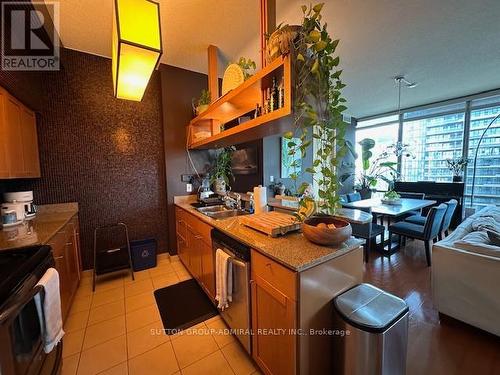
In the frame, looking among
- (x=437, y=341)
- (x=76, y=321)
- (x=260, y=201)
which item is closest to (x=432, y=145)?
(x=437, y=341)

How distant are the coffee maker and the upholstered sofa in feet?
12.8

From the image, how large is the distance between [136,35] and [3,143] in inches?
62.6

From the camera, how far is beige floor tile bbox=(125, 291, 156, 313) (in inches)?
83.1

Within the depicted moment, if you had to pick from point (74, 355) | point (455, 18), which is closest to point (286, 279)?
point (74, 355)

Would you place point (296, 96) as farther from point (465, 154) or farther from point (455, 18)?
point (465, 154)

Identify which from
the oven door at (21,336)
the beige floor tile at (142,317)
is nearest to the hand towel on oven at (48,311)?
the oven door at (21,336)

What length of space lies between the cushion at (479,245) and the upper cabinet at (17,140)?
394cm

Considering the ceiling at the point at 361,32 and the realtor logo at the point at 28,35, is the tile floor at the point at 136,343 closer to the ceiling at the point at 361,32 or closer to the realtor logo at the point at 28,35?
the realtor logo at the point at 28,35

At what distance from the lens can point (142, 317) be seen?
1.96m

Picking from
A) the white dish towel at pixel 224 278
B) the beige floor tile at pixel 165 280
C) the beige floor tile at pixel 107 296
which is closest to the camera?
the white dish towel at pixel 224 278

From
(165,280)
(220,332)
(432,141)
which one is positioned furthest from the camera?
(432,141)

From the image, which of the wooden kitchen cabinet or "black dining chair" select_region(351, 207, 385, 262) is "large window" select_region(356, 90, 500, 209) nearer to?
"black dining chair" select_region(351, 207, 385, 262)

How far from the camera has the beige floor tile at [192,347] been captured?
1.53 metres

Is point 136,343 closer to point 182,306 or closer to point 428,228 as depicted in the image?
point 182,306
